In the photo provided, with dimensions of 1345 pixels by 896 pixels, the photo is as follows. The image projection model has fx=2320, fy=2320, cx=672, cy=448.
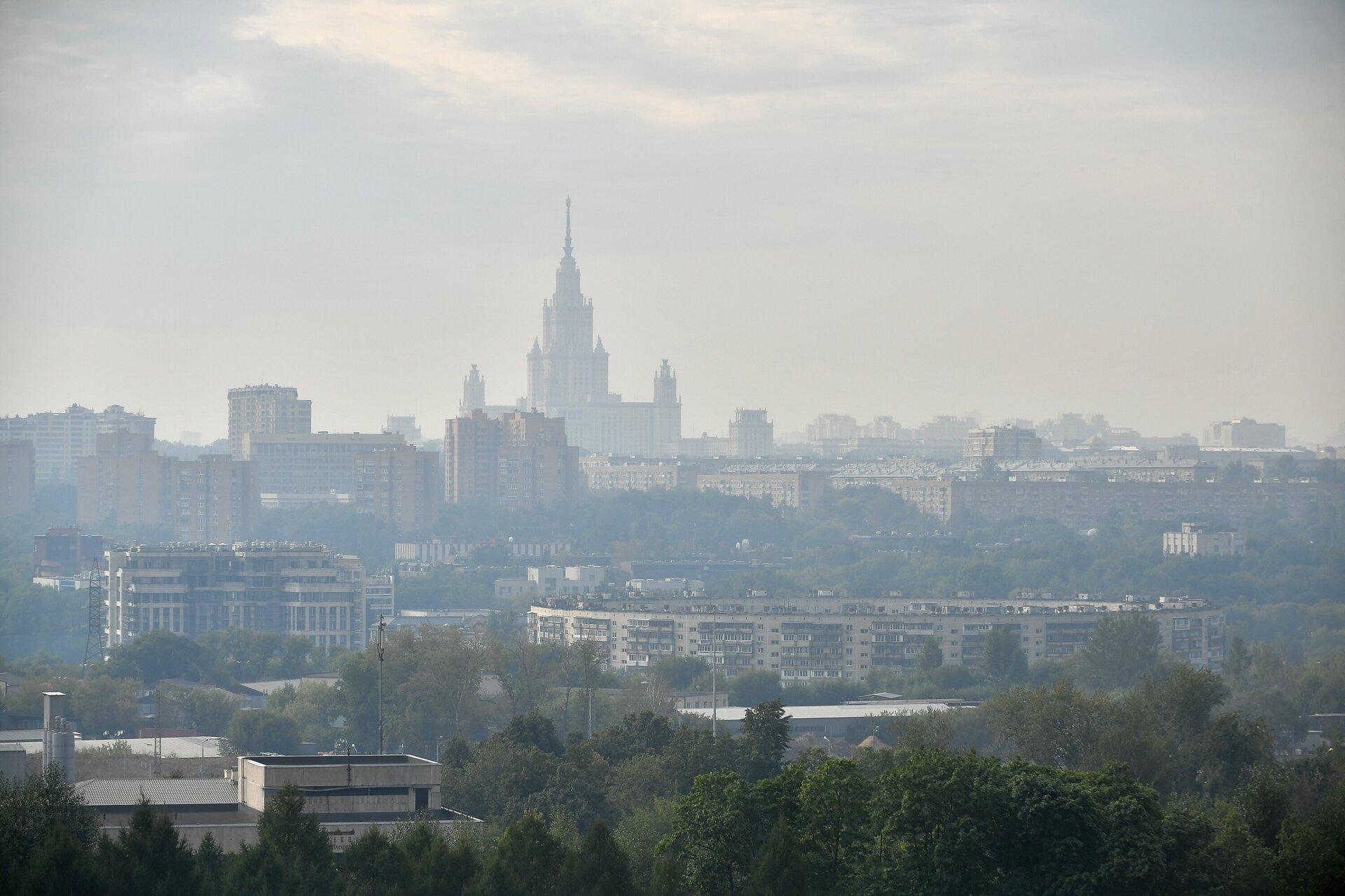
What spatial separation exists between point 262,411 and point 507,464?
66.2 feet

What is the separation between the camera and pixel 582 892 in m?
24.3

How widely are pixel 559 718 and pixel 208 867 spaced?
24285 mm

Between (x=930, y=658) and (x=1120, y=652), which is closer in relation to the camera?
(x=1120, y=652)

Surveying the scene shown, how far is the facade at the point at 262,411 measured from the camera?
143750 mm

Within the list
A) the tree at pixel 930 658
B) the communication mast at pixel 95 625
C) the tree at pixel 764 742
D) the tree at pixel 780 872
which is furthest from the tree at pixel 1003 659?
the tree at pixel 780 872

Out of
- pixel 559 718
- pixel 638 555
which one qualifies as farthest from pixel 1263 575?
pixel 559 718

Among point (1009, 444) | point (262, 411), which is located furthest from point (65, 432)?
point (1009, 444)

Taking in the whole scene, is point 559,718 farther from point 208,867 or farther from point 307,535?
point 307,535

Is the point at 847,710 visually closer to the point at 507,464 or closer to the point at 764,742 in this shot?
the point at 764,742

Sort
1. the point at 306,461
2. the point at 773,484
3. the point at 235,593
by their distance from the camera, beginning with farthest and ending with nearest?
the point at 773,484, the point at 306,461, the point at 235,593

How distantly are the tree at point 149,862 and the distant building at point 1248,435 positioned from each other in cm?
17061

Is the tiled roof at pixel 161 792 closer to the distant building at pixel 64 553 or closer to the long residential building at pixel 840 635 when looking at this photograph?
the long residential building at pixel 840 635

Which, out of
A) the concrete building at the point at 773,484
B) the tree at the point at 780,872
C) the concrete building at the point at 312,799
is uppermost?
the concrete building at the point at 773,484

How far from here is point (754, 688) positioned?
57.4m
